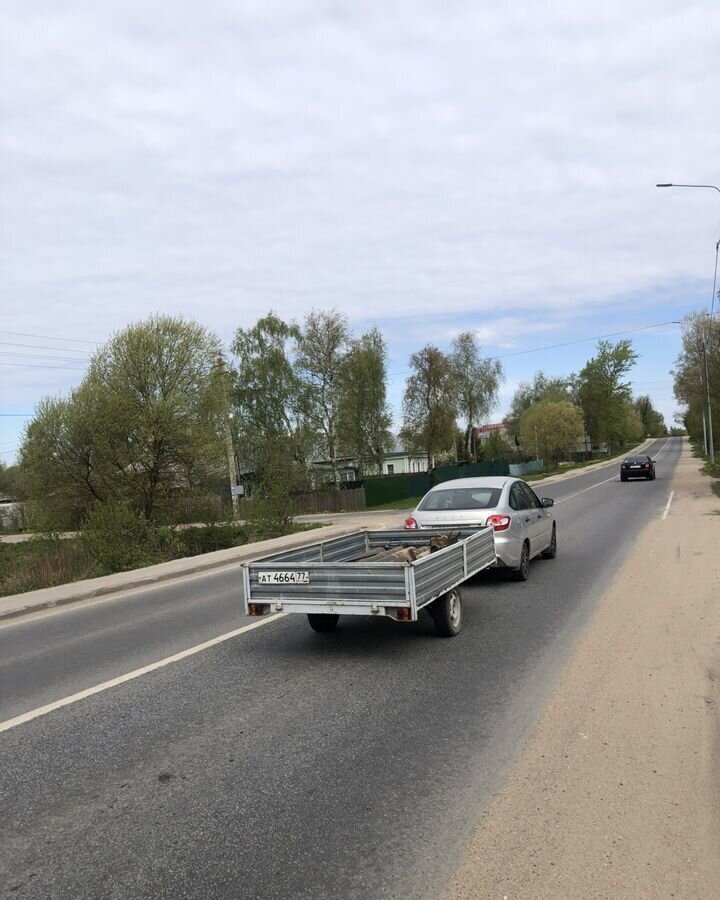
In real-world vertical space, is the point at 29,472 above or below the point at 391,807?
above

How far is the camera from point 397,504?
145ft

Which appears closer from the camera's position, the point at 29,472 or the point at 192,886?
Result: the point at 192,886

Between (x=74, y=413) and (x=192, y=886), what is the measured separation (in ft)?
74.3

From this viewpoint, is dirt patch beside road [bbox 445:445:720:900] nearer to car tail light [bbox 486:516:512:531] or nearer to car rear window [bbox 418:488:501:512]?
car tail light [bbox 486:516:512:531]

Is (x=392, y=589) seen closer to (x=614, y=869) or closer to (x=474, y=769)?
(x=474, y=769)

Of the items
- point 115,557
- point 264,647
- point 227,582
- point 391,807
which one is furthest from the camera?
point 115,557

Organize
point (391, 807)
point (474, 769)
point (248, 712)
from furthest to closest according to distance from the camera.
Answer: point (248, 712), point (474, 769), point (391, 807)

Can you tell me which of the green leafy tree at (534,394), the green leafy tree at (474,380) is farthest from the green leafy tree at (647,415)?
the green leafy tree at (474,380)

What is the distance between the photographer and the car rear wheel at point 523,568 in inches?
413

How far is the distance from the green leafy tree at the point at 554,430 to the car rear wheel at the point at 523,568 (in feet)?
229

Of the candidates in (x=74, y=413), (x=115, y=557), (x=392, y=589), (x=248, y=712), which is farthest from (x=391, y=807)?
(x=74, y=413)

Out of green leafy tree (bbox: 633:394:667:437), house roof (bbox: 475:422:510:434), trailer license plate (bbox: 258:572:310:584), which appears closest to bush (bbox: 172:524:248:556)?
trailer license plate (bbox: 258:572:310:584)

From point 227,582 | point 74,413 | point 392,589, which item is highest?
point 74,413

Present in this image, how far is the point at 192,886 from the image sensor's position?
3.11 m
